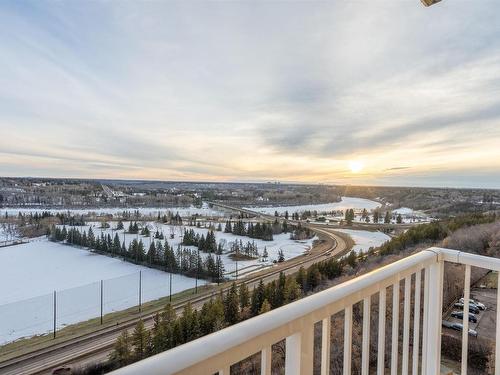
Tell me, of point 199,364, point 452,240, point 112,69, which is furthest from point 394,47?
point 452,240

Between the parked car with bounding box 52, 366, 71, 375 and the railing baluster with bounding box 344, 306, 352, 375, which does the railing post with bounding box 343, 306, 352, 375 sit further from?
the parked car with bounding box 52, 366, 71, 375

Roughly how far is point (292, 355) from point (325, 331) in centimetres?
12

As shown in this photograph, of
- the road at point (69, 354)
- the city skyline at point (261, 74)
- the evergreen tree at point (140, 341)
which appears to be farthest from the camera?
the road at point (69, 354)

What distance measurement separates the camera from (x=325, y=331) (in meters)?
0.76

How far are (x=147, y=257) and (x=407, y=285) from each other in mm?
22967

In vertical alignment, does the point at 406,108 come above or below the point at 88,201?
above

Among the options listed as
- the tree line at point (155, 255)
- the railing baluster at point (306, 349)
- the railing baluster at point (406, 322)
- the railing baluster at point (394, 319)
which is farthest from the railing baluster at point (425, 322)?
the tree line at point (155, 255)

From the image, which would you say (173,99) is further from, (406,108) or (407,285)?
(407,285)

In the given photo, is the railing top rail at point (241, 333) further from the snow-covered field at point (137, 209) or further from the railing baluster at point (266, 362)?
the snow-covered field at point (137, 209)

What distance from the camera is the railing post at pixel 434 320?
4.33 ft

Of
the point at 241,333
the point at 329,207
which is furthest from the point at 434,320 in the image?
the point at 329,207

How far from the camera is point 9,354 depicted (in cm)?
1010

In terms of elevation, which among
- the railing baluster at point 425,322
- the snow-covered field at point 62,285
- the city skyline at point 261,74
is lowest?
the snow-covered field at point 62,285

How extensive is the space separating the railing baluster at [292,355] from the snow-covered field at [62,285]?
1589 cm
